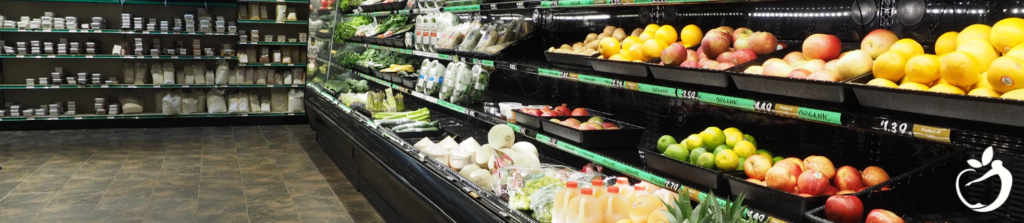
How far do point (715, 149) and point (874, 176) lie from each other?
19.7 inches

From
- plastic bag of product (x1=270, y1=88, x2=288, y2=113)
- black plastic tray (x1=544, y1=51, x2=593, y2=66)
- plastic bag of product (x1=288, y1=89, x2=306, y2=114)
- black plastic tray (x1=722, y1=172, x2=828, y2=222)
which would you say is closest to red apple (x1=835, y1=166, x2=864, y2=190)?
black plastic tray (x1=722, y1=172, x2=828, y2=222)

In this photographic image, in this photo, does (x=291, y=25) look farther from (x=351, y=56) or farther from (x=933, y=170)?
(x=933, y=170)

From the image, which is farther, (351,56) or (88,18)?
(88,18)

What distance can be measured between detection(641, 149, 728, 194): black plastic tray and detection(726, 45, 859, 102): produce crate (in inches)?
10.9

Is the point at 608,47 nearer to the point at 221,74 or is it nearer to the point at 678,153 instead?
the point at 678,153

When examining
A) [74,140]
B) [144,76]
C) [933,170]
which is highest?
[933,170]

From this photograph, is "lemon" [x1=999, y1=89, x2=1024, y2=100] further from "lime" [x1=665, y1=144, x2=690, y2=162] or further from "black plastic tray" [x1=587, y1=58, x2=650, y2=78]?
"black plastic tray" [x1=587, y1=58, x2=650, y2=78]

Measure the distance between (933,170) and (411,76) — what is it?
4242 mm

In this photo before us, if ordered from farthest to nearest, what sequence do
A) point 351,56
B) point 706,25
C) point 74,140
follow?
point 74,140 < point 351,56 < point 706,25

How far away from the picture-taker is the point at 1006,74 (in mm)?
1545

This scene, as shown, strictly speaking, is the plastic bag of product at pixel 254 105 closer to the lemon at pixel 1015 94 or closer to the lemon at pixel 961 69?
the lemon at pixel 961 69

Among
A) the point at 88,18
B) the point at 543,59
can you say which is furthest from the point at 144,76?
the point at 543,59

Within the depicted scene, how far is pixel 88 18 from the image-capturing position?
30.1 ft

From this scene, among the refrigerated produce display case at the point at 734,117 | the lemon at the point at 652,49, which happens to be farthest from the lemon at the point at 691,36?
the lemon at the point at 652,49
